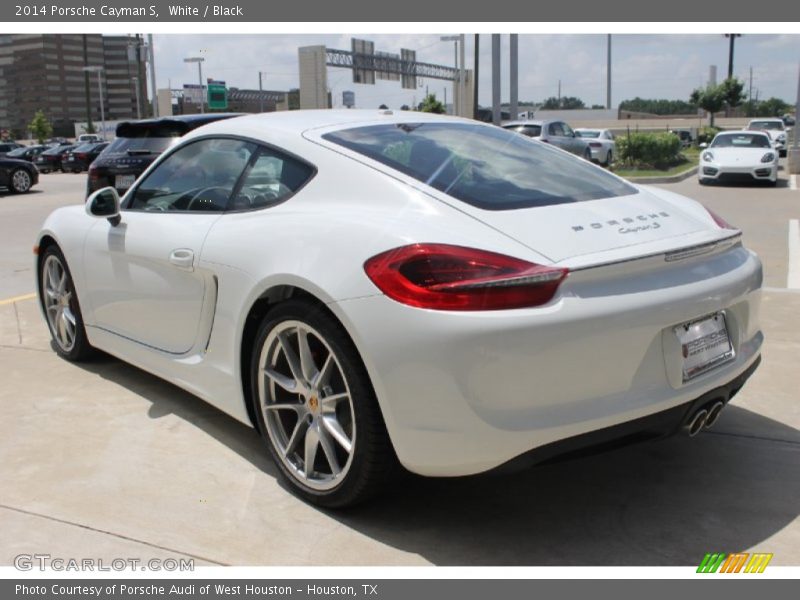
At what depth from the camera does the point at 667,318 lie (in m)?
2.72

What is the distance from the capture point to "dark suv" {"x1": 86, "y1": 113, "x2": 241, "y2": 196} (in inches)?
348

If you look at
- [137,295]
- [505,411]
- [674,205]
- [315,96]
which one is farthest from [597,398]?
[315,96]

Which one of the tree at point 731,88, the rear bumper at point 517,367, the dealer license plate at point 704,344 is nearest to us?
the rear bumper at point 517,367

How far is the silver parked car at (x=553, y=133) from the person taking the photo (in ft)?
69.7

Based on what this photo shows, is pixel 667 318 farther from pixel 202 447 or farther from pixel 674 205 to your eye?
pixel 202 447

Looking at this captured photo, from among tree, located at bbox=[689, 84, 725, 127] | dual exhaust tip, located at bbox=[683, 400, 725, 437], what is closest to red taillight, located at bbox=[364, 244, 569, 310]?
dual exhaust tip, located at bbox=[683, 400, 725, 437]

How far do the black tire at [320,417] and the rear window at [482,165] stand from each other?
0.70 metres

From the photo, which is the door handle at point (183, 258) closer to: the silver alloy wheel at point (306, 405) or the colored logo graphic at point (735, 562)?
the silver alloy wheel at point (306, 405)

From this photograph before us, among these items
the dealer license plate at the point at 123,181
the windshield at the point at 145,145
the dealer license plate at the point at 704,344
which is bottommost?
the dealer license plate at the point at 704,344

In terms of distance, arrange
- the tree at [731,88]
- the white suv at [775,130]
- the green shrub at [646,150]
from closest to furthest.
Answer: the green shrub at [646,150] < the white suv at [775,130] < the tree at [731,88]

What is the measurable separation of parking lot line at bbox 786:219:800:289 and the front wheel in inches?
748

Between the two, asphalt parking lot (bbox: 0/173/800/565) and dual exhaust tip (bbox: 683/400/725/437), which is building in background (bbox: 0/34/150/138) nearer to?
asphalt parking lot (bbox: 0/173/800/565)

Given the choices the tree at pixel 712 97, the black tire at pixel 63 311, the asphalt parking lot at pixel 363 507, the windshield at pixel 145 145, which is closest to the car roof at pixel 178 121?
the windshield at pixel 145 145

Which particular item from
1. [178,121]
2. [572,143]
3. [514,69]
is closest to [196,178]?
[178,121]
